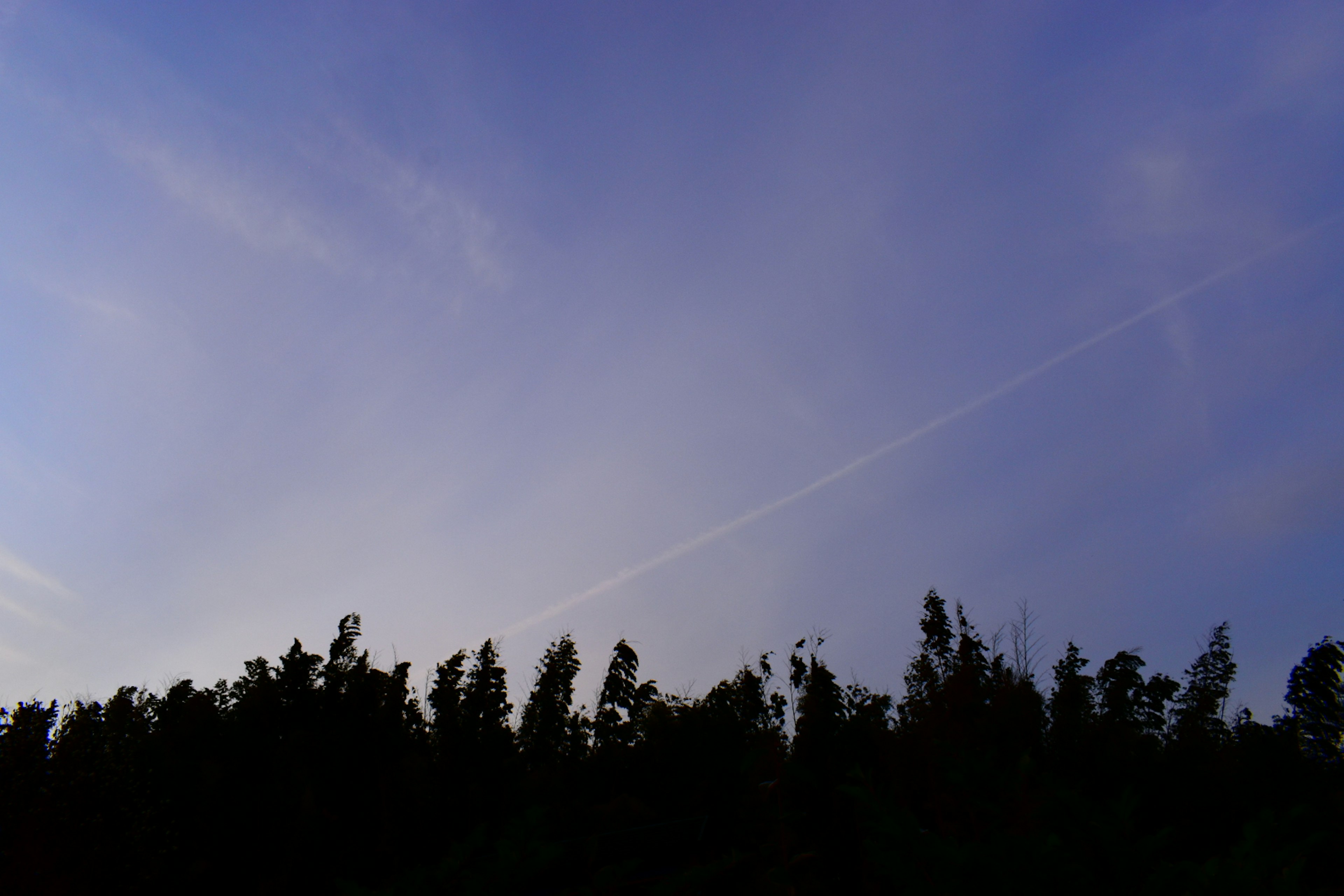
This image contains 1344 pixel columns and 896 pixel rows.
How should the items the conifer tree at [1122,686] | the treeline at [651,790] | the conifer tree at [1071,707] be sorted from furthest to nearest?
1. the conifer tree at [1122,686]
2. the conifer tree at [1071,707]
3. the treeline at [651,790]

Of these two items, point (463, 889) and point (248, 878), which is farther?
point (248, 878)

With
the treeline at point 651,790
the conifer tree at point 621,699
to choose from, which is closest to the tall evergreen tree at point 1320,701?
the treeline at point 651,790

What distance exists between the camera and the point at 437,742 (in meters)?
33.0

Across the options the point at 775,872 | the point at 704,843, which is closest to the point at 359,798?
the point at 704,843

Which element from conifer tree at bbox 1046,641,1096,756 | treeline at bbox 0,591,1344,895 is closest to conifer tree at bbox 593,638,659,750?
treeline at bbox 0,591,1344,895

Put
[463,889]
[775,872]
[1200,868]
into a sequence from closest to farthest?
[1200,868] < [463,889] < [775,872]

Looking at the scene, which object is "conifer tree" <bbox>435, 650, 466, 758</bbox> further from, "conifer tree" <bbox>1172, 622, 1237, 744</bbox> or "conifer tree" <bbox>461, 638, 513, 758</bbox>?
"conifer tree" <bbox>1172, 622, 1237, 744</bbox>

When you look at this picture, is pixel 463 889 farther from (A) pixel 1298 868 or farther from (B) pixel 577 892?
(A) pixel 1298 868

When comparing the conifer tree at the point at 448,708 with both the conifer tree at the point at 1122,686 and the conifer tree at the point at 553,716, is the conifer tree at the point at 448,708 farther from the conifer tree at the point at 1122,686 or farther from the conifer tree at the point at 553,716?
the conifer tree at the point at 1122,686

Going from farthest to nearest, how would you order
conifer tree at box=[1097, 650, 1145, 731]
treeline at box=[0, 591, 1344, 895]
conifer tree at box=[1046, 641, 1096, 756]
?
conifer tree at box=[1097, 650, 1145, 731] → conifer tree at box=[1046, 641, 1096, 756] → treeline at box=[0, 591, 1344, 895]

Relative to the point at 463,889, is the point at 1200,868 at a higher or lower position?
higher

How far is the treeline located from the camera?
221 cm

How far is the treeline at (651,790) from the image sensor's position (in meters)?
2.21

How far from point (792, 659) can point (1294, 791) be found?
76.0 feet
